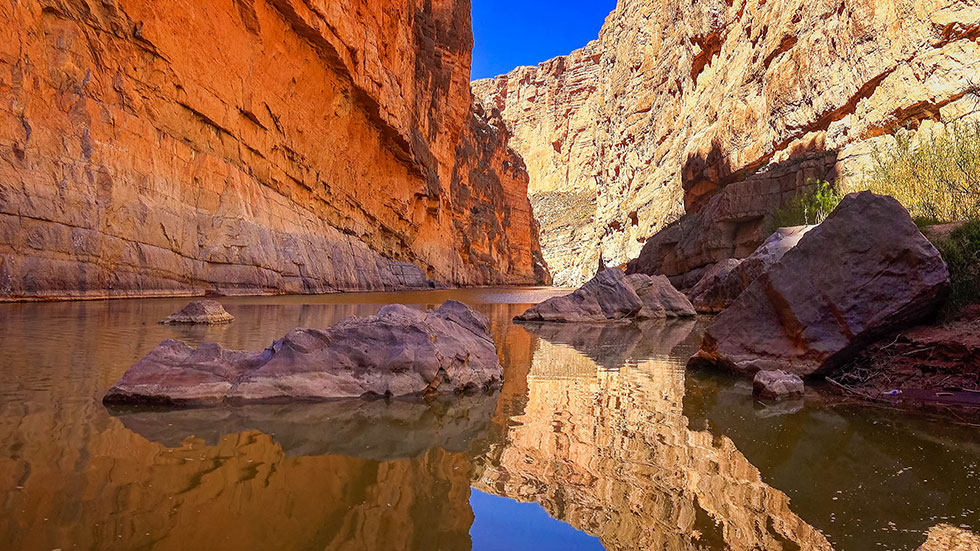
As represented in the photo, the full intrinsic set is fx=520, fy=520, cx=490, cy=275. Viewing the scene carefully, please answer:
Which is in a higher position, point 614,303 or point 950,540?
point 614,303

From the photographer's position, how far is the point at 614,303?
14984 mm

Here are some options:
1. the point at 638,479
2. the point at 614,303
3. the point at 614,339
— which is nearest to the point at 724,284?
the point at 614,303

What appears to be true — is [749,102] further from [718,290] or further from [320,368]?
[320,368]

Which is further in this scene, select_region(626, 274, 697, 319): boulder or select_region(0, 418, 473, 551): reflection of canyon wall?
select_region(626, 274, 697, 319): boulder

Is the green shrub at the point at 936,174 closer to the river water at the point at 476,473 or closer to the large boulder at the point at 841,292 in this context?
the large boulder at the point at 841,292

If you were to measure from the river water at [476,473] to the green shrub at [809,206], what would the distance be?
879 inches

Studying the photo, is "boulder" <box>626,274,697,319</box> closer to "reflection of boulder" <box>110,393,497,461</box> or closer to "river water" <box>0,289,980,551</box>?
"river water" <box>0,289,980,551</box>

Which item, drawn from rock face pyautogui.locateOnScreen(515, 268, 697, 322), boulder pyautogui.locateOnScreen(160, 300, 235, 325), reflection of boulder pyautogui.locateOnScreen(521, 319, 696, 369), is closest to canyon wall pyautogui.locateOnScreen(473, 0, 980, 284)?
rock face pyautogui.locateOnScreen(515, 268, 697, 322)

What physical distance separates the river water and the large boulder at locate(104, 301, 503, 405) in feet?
0.74

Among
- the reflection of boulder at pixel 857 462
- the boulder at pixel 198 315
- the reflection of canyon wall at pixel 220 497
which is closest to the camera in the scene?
the reflection of canyon wall at pixel 220 497

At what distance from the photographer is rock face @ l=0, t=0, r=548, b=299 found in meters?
12.4

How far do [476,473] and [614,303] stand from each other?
12650 millimetres

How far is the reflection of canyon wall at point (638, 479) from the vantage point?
223 centimetres

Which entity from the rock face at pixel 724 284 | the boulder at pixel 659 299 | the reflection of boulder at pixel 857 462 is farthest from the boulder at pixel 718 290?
the reflection of boulder at pixel 857 462
